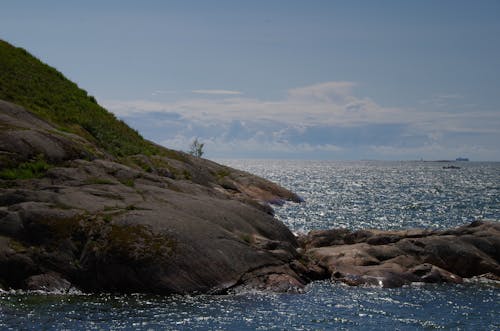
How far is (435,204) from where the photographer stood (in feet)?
356

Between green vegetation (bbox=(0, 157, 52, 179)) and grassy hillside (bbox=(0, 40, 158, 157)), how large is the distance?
34.7ft

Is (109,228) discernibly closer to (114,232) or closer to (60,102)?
(114,232)

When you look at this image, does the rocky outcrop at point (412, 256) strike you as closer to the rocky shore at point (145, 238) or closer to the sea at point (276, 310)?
the rocky shore at point (145, 238)

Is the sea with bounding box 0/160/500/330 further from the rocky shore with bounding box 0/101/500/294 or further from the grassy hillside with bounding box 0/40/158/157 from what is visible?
the grassy hillside with bounding box 0/40/158/157

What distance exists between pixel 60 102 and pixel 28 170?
19.7m

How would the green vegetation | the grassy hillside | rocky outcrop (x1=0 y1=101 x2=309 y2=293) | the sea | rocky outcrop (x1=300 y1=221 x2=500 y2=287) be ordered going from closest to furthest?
the sea
rocky outcrop (x1=0 y1=101 x2=309 y2=293)
the green vegetation
rocky outcrop (x1=300 y1=221 x2=500 y2=287)
the grassy hillside

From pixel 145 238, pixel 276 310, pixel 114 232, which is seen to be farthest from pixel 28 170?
pixel 276 310

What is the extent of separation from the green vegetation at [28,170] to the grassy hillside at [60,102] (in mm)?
10585

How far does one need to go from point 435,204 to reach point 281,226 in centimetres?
7348

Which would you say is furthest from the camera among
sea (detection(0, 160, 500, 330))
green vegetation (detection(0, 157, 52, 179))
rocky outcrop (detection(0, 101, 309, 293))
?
green vegetation (detection(0, 157, 52, 179))

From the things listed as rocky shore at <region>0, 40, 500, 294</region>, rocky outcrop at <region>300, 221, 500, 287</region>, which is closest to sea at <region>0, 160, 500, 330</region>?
rocky shore at <region>0, 40, 500, 294</region>

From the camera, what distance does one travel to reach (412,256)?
133 ft

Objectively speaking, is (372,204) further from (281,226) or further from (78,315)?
(78,315)

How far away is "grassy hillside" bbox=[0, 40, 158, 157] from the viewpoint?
2019 inches
